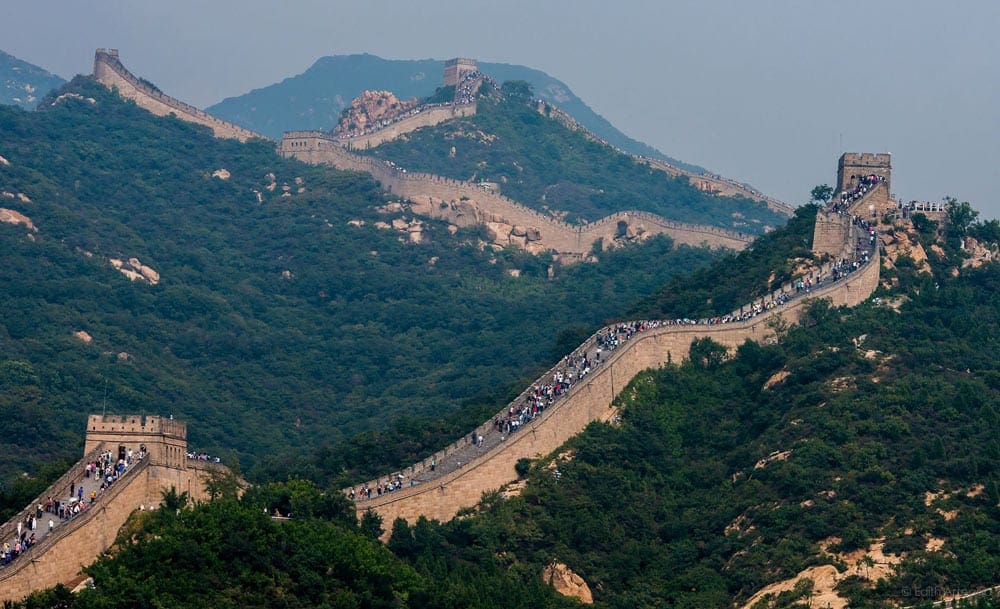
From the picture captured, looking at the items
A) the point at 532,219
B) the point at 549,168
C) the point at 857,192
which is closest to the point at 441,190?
the point at 532,219

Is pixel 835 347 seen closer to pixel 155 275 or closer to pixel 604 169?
pixel 155 275

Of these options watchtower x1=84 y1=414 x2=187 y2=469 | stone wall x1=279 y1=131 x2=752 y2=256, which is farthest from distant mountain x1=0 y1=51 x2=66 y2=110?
watchtower x1=84 y1=414 x2=187 y2=469

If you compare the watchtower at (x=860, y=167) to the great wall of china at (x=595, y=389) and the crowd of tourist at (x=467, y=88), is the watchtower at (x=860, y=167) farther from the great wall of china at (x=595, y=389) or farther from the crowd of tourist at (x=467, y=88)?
the crowd of tourist at (x=467, y=88)

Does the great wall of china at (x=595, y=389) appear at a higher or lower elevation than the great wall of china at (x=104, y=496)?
higher

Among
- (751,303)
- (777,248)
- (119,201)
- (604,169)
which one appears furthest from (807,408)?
(604,169)

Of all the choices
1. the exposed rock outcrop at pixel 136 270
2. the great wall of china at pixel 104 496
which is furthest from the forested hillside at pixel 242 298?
the great wall of china at pixel 104 496
